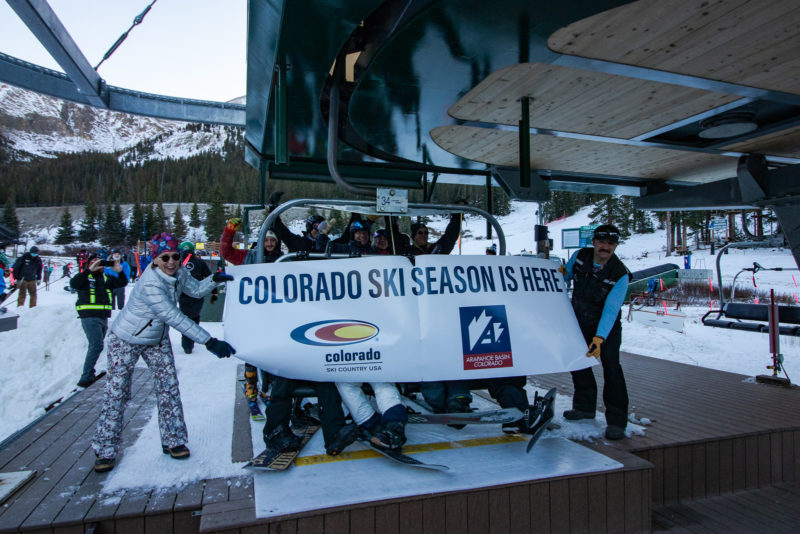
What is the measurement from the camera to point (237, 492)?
2549 millimetres

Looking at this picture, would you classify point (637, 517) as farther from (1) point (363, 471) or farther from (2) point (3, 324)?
(2) point (3, 324)

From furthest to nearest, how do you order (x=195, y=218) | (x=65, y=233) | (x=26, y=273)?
(x=195, y=218) → (x=65, y=233) → (x=26, y=273)

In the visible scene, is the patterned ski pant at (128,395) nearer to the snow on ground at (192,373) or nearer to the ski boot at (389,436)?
the snow on ground at (192,373)

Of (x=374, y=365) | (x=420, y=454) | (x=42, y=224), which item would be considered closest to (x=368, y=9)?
(x=374, y=365)

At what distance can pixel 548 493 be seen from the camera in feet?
8.71

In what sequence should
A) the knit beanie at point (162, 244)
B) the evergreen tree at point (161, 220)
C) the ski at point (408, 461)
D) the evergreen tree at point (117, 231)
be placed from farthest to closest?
the evergreen tree at point (161, 220) → the evergreen tree at point (117, 231) → the knit beanie at point (162, 244) → the ski at point (408, 461)

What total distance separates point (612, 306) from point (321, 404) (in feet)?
8.12

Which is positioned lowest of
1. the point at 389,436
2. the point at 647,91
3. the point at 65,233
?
the point at 389,436

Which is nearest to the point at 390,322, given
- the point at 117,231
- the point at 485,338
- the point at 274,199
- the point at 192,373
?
the point at 485,338

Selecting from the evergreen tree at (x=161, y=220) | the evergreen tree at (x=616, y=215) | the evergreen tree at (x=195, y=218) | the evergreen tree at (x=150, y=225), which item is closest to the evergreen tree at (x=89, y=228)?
the evergreen tree at (x=150, y=225)

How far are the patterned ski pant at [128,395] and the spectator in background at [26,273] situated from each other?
14032 mm

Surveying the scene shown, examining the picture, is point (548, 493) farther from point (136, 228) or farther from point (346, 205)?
point (136, 228)

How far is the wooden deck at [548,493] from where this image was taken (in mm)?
2365

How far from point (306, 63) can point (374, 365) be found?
95.5 inches
